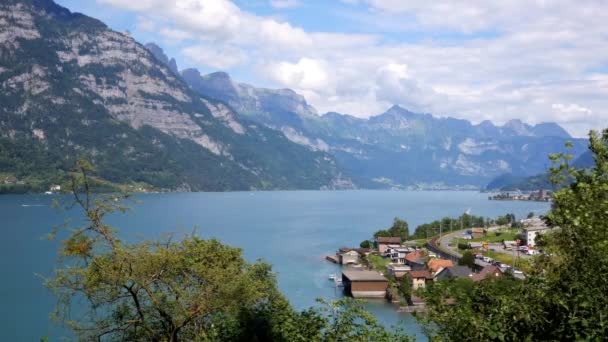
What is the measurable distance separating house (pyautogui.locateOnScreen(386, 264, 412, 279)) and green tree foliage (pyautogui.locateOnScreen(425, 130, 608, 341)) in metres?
52.0

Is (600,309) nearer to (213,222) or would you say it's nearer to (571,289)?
(571,289)

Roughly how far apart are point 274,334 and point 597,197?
6.95 metres

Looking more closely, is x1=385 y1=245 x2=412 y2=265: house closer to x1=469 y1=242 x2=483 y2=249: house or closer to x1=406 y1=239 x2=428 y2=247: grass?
x1=406 y1=239 x2=428 y2=247: grass

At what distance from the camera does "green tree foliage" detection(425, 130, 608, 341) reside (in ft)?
22.6

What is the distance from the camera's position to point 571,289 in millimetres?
7207

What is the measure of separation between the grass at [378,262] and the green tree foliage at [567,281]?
60.8 m

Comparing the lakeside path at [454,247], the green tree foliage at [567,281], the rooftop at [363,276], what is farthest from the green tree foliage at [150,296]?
the lakeside path at [454,247]

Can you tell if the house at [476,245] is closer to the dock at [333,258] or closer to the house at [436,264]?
the house at [436,264]

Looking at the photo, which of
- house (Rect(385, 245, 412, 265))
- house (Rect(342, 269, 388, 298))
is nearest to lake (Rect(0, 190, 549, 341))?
house (Rect(342, 269, 388, 298))

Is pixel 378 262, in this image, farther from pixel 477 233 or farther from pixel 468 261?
pixel 477 233

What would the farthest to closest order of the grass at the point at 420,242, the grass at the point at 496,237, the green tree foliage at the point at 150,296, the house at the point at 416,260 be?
1. the grass at the point at 496,237
2. the grass at the point at 420,242
3. the house at the point at 416,260
4. the green tree foliage at the point at 150,296

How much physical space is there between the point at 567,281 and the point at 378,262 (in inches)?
2673

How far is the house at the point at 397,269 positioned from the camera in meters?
61.2

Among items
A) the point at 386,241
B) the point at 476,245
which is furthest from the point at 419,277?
the point at 476,245
